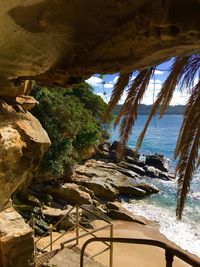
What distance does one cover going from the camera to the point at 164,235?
54.7 ft

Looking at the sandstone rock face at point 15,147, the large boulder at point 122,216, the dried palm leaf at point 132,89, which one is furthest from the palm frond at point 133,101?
the large boulder at point 122,216

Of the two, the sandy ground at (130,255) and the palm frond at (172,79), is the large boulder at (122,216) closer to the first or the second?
the sandy ground at (130,255)

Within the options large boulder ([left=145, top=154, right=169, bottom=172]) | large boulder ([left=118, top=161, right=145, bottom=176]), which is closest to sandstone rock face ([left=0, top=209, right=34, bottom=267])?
large boulder ([left=118, top=161, right=145, bottom=176])

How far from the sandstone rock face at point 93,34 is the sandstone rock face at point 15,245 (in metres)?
3.34

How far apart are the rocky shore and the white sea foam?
1108 mm

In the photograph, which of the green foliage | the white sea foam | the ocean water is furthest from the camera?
the green foliage

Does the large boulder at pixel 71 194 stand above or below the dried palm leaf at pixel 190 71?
below

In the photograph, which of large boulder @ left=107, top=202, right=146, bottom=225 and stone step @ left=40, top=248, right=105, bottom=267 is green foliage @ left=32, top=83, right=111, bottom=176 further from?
stone step @ left=40, top=248, right=105, bottom=267

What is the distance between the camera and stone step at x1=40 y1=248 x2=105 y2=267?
21.4 feet

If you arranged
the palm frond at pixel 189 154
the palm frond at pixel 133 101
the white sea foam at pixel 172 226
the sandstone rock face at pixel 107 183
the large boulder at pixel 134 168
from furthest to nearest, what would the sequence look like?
the large boulder at pixel 134 168, the sandstone rock face at pixel 107 183, the white sea foam at pixel 172 226, the palm frond at pixel 133 101, the palm frond at pixel 189 154

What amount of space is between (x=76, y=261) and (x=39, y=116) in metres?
12.0

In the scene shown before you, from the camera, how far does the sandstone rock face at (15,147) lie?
6.07 meters

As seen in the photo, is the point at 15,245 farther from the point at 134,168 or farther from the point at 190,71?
the point at 134,168

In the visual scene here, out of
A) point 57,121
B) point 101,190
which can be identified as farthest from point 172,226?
point 57,121
